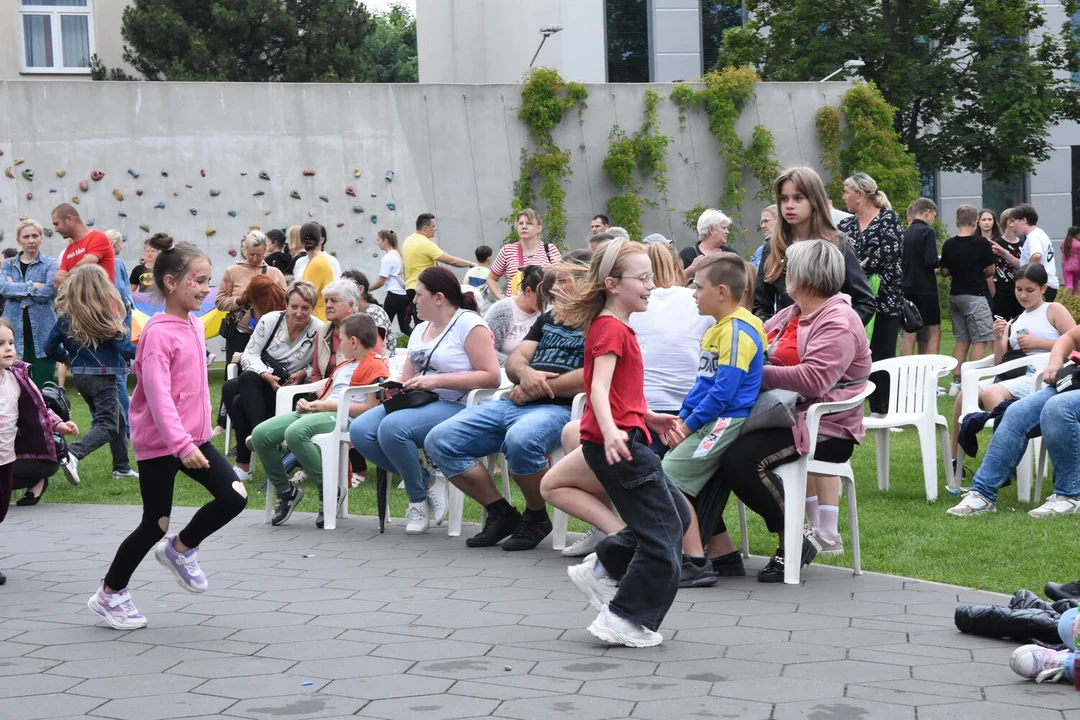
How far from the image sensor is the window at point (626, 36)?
94.7ft

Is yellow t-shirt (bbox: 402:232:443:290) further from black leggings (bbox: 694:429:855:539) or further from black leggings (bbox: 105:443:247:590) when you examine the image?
black leggings (bbox: 105:443:247:590)

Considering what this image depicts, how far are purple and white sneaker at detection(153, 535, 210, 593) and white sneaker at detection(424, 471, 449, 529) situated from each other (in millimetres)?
2425

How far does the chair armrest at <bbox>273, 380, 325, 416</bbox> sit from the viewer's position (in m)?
8.49

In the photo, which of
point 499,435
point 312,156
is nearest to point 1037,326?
point 499,435

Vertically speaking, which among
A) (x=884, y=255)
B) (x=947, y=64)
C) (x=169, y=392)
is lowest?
(x=169, y=392)

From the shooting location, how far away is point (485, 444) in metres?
7.00

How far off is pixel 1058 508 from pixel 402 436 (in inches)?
144

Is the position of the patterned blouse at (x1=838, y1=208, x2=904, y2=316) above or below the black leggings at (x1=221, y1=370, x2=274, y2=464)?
above

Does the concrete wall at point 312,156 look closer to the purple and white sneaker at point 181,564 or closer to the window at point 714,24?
the window at point 714,24

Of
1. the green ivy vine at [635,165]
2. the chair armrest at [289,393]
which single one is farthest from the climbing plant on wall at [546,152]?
the chair armrest at [289,393]

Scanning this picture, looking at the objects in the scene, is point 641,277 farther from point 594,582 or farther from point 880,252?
point 880,252

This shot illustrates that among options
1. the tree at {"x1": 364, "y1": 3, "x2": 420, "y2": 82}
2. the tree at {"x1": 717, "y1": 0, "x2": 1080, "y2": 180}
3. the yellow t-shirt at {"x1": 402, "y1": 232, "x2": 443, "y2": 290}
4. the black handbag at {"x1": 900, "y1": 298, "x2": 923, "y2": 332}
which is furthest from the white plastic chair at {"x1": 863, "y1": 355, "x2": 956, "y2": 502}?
the tree at {"x1": 364, "y1": 3, "x2": 420, "y2": 82}

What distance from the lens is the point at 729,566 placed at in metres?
6.12

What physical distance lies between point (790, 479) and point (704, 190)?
14.4 metres
